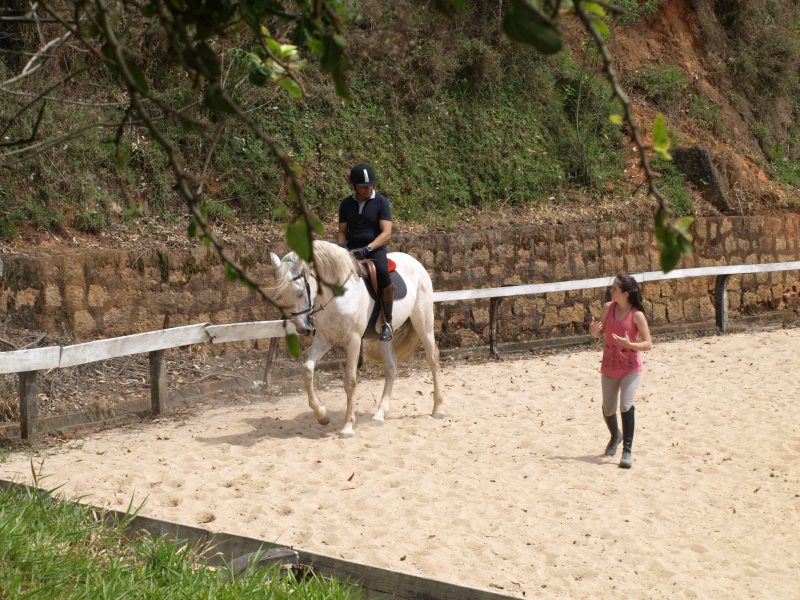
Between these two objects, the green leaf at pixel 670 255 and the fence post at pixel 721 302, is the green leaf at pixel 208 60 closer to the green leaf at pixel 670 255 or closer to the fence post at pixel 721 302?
the green leaf at pixel 670 255

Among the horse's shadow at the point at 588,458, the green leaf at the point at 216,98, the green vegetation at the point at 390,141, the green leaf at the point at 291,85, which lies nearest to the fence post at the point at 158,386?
the green vegetation at the point at 390,141

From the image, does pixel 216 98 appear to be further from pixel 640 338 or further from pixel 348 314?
pixel 348 314

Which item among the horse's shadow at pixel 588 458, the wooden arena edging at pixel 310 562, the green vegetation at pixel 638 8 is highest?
the green vegetation at pixel 638 8

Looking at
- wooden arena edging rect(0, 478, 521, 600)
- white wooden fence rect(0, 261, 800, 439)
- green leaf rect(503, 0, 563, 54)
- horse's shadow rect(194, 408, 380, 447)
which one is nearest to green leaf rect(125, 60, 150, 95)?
green leaf rect(503, 0, 563, 54)

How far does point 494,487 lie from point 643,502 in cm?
117

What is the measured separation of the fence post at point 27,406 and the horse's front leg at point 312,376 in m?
2.46

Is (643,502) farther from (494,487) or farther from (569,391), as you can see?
(569,391)

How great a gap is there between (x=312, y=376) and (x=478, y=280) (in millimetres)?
5321

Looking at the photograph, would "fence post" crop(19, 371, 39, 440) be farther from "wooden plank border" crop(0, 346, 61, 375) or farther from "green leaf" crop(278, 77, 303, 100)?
"green leaf" crop(278, 77, 303, 100)

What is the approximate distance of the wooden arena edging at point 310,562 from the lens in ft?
15.3

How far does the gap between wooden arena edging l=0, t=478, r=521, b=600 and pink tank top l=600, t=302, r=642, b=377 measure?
433 cm

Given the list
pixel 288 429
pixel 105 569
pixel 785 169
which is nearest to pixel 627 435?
pixel 288 429

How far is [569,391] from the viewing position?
452 inches

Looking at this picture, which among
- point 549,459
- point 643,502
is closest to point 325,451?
point 549,459
